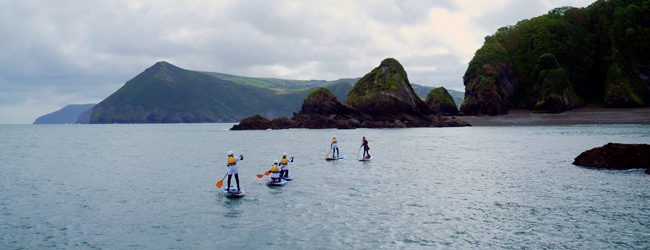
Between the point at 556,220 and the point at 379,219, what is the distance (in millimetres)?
7661

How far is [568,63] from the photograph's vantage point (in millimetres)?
134125

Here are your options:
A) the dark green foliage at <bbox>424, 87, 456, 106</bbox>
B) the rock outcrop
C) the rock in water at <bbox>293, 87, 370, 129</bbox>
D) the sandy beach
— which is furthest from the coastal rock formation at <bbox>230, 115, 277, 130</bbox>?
the sandy beach

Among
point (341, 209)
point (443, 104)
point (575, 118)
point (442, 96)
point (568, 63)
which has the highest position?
point (568, 63)

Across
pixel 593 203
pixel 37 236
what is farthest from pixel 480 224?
pixel 37 236

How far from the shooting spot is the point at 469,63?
150 m

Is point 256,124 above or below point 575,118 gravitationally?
below

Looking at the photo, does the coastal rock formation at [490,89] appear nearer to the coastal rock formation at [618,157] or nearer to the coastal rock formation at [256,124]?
the coastal rock formation at [256,124]

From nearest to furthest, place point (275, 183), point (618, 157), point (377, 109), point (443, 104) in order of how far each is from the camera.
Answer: point (275, 183) → point (618, 157) → point (377, 109) → point (443, 104)

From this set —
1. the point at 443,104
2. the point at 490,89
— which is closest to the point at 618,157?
the point at 490,89

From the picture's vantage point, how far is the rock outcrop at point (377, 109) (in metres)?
120

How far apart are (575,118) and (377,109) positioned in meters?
53.5

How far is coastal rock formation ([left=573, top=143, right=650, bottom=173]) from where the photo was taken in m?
33.9

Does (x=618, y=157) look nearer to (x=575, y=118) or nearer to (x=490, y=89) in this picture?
(x=575, y=118)

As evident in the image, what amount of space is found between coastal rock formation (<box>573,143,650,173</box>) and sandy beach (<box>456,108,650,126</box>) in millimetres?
81461
